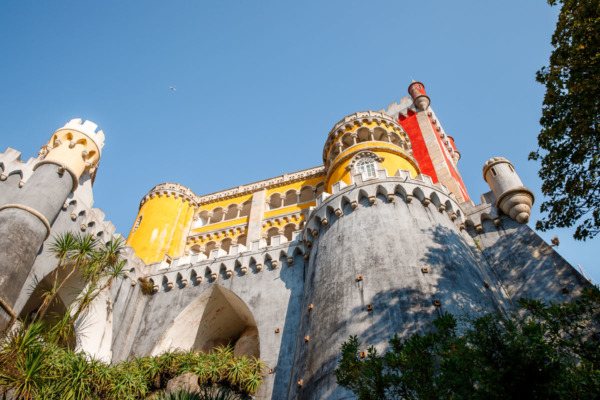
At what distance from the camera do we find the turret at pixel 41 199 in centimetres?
1289

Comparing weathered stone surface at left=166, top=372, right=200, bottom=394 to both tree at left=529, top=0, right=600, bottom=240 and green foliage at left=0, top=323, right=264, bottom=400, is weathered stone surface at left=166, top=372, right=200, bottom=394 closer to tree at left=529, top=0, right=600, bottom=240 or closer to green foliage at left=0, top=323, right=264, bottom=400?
green foliage at left=0, top=323, right=264, bottom=400

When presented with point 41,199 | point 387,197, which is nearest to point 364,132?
point 387,197

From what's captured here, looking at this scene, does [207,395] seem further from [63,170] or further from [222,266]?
[63,170]

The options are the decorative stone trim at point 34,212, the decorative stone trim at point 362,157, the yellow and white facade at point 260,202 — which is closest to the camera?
the decorative stone trim at point 34,212

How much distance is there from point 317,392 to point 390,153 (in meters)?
14.6

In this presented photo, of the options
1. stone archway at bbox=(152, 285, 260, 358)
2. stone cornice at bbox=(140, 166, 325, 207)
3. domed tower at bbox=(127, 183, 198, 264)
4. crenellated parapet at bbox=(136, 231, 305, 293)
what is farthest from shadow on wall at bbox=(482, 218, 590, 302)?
domed tower at bbox=(127, 183, 198, 264)

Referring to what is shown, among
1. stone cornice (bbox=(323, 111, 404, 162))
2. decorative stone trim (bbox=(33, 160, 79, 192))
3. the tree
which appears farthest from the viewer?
stone cornice (bbox=(323, 111, 404, 162))

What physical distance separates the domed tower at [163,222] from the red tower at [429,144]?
17153mm

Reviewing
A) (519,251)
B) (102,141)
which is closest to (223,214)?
(102,141)

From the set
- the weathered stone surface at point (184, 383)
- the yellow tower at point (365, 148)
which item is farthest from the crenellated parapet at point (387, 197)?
the weathered stone surface at point (184, 383)

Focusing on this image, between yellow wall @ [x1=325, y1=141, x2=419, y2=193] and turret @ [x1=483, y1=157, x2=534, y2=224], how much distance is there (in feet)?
16.9

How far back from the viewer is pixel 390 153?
22797 millimetres

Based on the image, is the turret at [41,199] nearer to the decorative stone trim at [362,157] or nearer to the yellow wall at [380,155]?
the yellow wall at [380,155]

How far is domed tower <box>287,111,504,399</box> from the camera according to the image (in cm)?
1205
